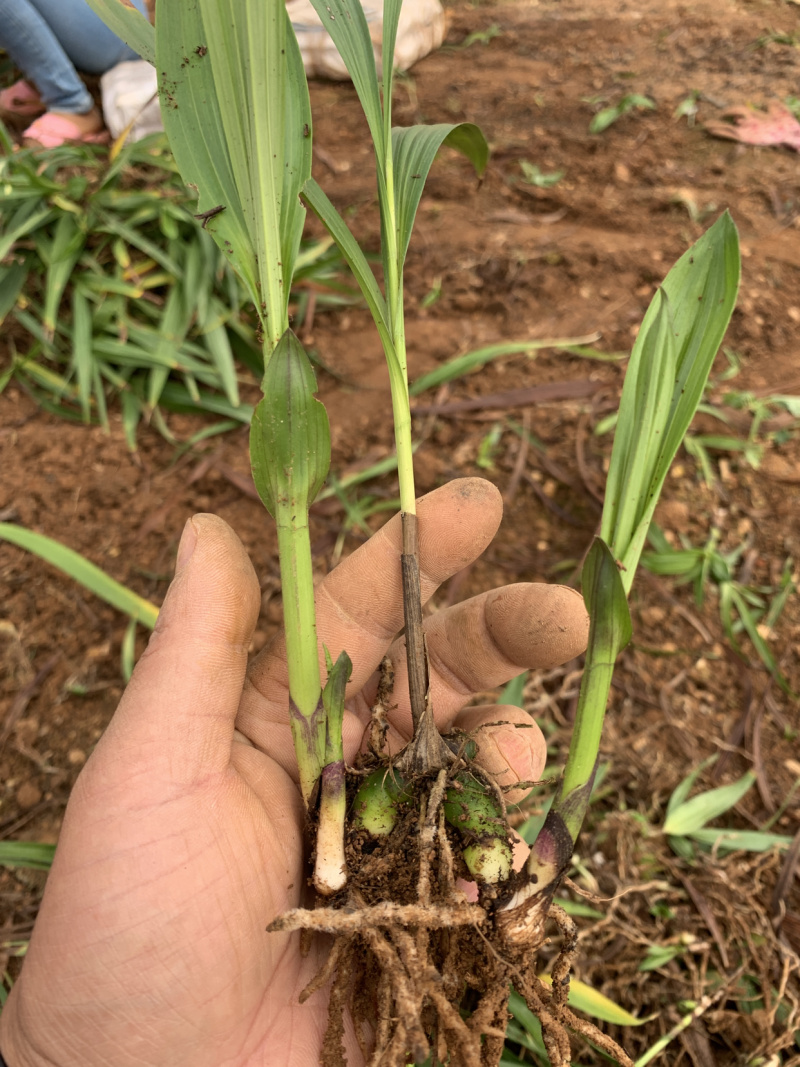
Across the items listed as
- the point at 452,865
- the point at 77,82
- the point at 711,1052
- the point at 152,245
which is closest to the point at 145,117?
the point at 77,82

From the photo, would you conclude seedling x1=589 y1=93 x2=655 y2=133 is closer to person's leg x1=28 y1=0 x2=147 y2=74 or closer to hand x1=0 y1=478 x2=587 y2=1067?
person's leg x1=28 y1=0 x2=147 y2=74

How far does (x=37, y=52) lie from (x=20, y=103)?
1.01 feet

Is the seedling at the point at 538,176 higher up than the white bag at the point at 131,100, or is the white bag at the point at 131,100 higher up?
the white bag at the point at 131,100

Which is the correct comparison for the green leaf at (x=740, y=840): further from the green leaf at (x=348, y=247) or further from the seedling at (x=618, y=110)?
the seedling at (x=618, y=110)

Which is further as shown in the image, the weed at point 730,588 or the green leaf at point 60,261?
the green leaf at point 60,261

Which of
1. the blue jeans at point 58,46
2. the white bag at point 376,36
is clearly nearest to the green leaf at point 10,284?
the blue jeans at point 58,46

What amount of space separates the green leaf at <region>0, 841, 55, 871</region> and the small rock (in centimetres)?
17

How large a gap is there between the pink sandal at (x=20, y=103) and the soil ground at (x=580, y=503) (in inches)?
46.0

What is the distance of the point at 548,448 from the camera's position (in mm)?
1908

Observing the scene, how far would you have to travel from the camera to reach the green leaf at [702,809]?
1.36m

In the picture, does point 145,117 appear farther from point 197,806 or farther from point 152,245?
point 197,806

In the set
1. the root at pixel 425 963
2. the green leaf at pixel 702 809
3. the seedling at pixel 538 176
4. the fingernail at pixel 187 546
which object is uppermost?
the fingernail at pixel 187 546

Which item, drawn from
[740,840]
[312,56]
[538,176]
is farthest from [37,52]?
[740,840]

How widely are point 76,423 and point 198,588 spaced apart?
1.16m
